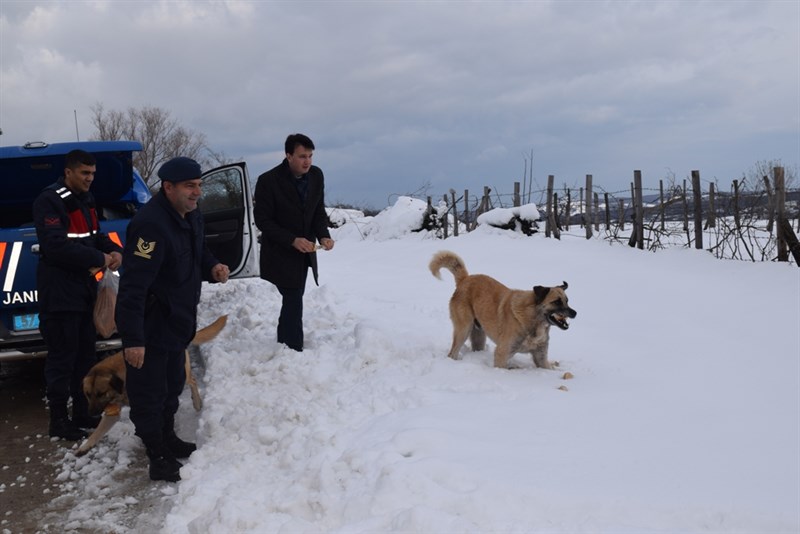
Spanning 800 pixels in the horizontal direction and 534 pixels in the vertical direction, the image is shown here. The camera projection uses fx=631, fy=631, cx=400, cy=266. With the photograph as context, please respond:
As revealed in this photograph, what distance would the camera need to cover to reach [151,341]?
418 centimetres

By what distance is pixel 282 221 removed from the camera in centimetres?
597

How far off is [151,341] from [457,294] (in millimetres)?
2983

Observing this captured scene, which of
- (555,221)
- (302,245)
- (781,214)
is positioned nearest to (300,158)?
(302,245)

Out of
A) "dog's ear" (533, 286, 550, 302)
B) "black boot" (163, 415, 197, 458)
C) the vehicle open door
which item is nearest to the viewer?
"black boot" (163, 415, 197, 458)

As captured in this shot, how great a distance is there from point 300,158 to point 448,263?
1814 millimetres

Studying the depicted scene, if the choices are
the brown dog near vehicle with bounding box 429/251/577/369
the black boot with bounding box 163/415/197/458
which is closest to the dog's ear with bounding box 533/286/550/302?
the brown dog near vehicle with bounding box 429/251/577/369

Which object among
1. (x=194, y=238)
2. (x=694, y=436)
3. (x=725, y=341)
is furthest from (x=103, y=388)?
(x=725, y=341)

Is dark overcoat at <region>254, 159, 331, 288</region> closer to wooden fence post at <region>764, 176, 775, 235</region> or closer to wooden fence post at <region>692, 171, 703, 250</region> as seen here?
wooden fence post at <region>764, 176, 775, 235</region>

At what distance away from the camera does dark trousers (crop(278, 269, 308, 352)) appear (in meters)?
6.03

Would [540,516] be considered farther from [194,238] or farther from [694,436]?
[194,238]

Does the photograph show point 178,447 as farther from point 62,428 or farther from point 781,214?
point 781,214

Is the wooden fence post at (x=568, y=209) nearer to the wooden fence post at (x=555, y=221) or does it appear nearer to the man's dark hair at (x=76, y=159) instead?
the wooden fence post at (x=555, y=221)

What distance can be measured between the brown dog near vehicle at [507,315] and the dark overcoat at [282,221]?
1319 millimetres

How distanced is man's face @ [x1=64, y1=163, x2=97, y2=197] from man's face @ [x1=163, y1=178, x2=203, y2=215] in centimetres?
147
